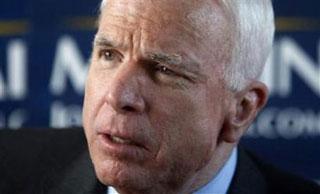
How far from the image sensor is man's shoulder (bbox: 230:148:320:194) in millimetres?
1879

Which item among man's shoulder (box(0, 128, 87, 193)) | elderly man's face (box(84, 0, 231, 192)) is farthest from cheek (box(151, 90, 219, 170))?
man's shoulder (box(0, 128, 87, 193))

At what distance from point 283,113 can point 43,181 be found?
836 millimetres

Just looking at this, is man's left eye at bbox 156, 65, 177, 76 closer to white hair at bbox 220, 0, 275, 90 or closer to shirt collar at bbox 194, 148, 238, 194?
white hair at bbox 220, 0, 275, 90

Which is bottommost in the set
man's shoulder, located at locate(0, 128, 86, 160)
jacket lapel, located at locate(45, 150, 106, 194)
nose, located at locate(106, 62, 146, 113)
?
man's shoulder, located at locate(0, 128, 86, 160)

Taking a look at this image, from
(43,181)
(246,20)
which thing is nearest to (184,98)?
(246,20)

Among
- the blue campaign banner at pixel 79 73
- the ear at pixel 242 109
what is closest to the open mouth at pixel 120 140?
the ear at pixel 242 109

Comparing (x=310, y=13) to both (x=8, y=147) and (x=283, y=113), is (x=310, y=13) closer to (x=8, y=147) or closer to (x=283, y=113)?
(x=283, y=113)

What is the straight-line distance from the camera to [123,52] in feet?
5.27

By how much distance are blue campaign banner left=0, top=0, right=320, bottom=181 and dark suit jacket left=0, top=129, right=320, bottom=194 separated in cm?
52

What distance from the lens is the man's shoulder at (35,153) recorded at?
1.88 metres

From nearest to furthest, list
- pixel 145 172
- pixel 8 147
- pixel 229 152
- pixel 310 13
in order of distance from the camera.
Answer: pixel 145 172 → pixel 229 152 → pixel 8 147 → pixel 310 13

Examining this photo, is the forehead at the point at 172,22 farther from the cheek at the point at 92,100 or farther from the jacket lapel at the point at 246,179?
the jacket lapel at the point at 246,179

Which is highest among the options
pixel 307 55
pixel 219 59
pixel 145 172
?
pixel 219 59

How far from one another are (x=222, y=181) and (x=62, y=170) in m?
0.31
